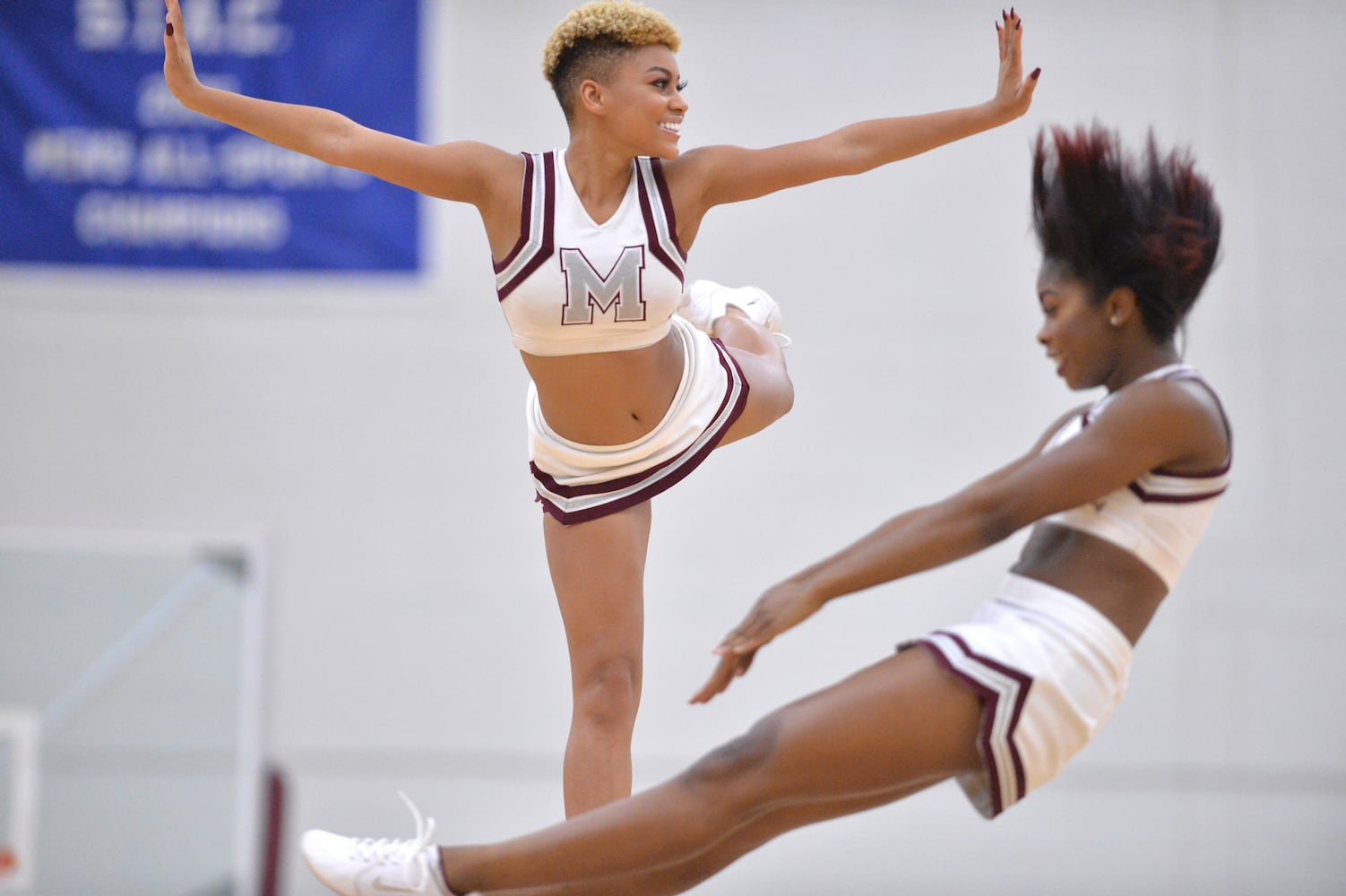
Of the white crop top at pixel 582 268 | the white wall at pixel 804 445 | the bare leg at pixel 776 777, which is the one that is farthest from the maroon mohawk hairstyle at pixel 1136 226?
the white wall at pixel 804 445

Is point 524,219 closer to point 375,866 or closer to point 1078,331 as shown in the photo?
point 1078,331

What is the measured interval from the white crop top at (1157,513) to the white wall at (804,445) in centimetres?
355

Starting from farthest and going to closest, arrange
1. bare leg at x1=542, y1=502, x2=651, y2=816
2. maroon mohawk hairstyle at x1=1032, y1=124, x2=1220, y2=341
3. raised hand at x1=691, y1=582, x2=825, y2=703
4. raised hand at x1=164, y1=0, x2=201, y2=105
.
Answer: bare leg at x1=542, y1=502, x2=651, y2=816 → raised hand at x1=164, y1=0, x2=201, y2=105 → maroon mohawk hairstyle at x1=1032, y1=124, x2=1220, y2=341 → raised hand at x1=691, y1=582, x2=825, y2=703

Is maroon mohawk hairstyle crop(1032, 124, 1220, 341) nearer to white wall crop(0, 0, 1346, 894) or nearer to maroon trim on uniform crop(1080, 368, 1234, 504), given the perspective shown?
maroon trim on uniform crop(1080, 368, 1234, 504)

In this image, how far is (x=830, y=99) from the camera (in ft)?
18.8

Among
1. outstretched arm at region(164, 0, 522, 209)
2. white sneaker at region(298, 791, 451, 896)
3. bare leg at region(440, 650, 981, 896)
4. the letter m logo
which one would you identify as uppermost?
outstretched arm at region(164, 0, 522, 209)

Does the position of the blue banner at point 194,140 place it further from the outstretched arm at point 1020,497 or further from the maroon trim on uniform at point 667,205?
the outstretched arm at point 1020,497

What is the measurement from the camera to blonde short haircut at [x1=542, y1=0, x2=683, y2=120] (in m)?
2.76

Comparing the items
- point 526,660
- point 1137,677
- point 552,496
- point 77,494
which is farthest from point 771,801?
point 77,494

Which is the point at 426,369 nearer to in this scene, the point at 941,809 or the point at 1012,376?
the point at 1012,376

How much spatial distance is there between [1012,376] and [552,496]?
10.6 feet

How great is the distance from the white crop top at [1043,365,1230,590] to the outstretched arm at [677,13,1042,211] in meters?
0.89

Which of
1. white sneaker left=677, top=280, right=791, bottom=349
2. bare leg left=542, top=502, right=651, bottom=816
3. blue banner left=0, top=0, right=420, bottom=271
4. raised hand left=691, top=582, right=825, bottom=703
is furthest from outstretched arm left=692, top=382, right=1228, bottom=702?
blue banner left=0, top=0, right=420, bottom=271

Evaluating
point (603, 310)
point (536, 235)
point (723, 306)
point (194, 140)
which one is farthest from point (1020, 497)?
point (194, 140)
